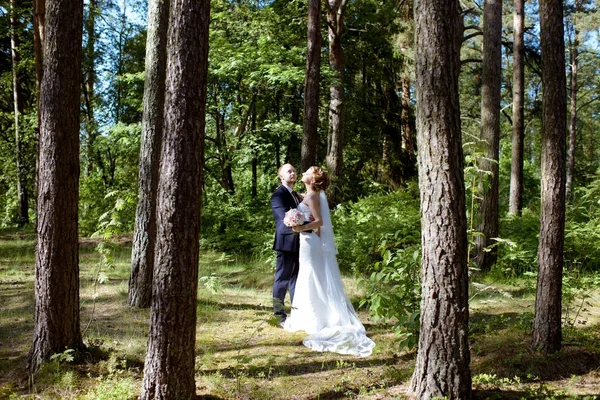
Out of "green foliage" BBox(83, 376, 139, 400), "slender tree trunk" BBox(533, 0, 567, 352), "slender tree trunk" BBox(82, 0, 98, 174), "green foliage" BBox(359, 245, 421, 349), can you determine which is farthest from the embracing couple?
"slender tree trunk" BBox(82, 0, 98, 174)

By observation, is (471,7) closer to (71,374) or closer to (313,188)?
(313,188)

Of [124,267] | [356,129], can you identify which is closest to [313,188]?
[124,267]

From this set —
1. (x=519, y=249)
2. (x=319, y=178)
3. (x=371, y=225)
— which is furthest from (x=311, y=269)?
(x=519, y=249)

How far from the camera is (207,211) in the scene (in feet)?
50.1

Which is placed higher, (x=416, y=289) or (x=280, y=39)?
(x=280, y=39)

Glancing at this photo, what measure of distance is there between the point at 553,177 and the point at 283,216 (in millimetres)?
3473

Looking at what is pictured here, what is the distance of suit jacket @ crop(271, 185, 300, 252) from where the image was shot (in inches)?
292

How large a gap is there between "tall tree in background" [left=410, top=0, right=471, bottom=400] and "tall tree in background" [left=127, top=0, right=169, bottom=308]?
4.68m

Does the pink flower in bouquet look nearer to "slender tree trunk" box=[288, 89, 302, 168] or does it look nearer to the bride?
the bride

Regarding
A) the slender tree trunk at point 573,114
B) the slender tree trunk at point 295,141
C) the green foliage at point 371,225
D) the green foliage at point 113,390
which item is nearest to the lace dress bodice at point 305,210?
the green foliage at point 113,390

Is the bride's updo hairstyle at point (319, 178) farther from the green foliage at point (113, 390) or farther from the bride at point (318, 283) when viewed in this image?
the green foliage at point (113, 390)

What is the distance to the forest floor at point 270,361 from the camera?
5.01 meters

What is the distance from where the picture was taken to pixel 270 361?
5.74m

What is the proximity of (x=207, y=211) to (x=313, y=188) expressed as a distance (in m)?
8.46
